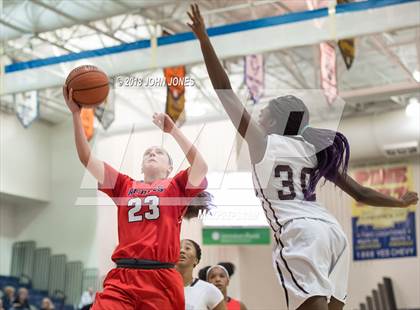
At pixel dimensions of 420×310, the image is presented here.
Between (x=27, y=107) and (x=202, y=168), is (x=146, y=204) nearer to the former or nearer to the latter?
(x=202, y=168)

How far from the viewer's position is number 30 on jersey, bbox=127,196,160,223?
4152 millimetres

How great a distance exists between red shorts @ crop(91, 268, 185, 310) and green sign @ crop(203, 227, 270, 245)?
1018cm

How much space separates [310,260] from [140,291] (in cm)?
123

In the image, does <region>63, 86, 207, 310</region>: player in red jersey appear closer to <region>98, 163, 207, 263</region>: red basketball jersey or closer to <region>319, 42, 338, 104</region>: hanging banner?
<region>98, 163, 207, 263</region>: red basketball jersey

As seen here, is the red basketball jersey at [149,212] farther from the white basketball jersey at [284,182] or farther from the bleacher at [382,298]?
the bleacher at [382,298]

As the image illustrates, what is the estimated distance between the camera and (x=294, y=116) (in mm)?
3438

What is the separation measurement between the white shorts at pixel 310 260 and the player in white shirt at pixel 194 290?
2.14 meters

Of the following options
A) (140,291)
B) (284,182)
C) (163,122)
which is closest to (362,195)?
(284,182)

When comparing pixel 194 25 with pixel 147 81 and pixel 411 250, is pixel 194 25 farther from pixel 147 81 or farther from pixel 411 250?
pixel 411 250

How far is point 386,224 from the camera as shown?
55.0ft

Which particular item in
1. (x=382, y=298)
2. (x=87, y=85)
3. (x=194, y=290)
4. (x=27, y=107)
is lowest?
(x=382, y=298)

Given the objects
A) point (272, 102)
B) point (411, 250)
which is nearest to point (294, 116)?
point (272, 102)

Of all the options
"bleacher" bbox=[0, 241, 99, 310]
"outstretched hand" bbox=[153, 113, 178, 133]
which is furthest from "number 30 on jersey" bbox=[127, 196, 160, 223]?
"bleacher" bbox=[0, 241, 99, 310]

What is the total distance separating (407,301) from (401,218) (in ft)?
5.96
